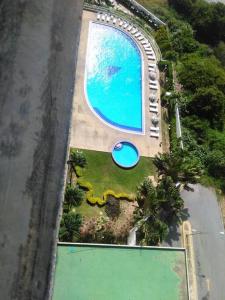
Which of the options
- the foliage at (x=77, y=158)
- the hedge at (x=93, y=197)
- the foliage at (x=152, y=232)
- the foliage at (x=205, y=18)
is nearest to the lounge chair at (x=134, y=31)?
the foliage at (x=205, y=18)

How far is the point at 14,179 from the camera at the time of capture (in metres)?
22.2

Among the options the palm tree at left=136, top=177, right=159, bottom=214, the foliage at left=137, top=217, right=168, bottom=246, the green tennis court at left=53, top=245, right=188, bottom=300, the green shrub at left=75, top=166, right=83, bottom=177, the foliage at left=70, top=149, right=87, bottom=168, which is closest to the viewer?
the green tennis court at left=53, top=245, right=188, bottom=300

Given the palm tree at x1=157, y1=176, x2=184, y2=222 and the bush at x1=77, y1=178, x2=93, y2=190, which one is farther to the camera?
the bush at x1=77, y1=178, x2=93, y2=190

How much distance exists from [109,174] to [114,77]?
32.9 feet

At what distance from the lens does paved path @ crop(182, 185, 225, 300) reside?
32219 mm

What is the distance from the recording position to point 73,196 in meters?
32.2

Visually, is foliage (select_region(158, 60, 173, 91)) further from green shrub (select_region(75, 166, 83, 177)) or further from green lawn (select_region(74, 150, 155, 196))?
green shrub (select_region(75, 166, 83, 177))

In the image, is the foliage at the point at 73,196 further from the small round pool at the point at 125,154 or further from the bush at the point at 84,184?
the small round pool at the point at 125,154

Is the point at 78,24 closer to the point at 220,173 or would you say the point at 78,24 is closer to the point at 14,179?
the point at 14,179

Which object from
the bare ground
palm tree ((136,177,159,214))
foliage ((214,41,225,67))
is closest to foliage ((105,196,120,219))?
palm tree ((136,177,159,214))

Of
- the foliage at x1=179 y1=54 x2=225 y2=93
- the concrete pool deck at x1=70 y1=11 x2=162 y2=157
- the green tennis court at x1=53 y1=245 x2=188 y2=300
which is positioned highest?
the foliage at x1=179 y1=54 x2=225 y2=93

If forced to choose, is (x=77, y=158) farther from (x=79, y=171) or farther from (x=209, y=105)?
(x=209, y=105)

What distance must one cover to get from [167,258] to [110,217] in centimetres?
673

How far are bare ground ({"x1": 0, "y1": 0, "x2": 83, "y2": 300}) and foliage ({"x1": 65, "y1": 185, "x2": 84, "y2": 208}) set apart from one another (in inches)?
300
